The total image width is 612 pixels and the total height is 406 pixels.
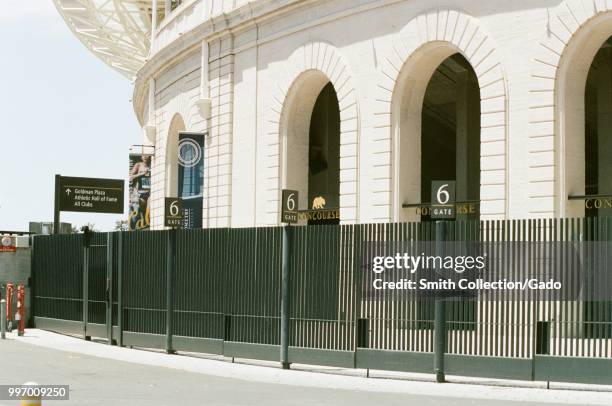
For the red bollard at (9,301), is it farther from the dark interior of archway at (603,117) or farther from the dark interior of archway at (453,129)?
the dark interior of archway at (603,117)

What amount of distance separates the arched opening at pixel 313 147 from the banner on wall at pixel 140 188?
38.6ft

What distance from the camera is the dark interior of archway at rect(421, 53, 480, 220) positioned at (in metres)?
35.6

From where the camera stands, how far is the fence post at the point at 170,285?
77.4ft

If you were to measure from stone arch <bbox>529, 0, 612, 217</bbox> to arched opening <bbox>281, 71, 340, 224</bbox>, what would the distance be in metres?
8.87

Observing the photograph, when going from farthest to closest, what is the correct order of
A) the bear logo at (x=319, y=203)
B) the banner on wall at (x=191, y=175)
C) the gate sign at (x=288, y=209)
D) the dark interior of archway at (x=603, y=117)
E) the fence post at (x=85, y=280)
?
the banner on wall at (x=191, y=175) → the bear logo at (x=319, y=203) → the dark interior of archway at (x=603, y=117) → the fence post at (x=85, y=280) → the gate sign at (x=288, y=209)

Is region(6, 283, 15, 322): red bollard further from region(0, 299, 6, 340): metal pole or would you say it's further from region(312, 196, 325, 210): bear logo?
region(312, 196, 325, 210): bear logo

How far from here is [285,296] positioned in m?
20.6

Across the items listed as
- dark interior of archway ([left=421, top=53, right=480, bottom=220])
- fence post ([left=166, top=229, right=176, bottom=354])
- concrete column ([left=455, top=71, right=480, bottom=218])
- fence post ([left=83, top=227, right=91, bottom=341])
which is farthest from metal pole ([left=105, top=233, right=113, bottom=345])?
concrete column ([left=455, top=71, right=480, bottom=218])

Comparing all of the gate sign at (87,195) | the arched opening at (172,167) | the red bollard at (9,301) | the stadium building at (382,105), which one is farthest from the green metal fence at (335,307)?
the arched opening at (172,167)

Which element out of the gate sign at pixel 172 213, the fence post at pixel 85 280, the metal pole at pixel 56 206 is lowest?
the fence post at pixel 85 280

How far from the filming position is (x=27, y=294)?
105ft

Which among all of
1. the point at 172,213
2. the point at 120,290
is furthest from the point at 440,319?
the point at 120,290

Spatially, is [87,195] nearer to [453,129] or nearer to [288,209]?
[453,129]

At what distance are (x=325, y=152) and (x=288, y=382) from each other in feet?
68.6
